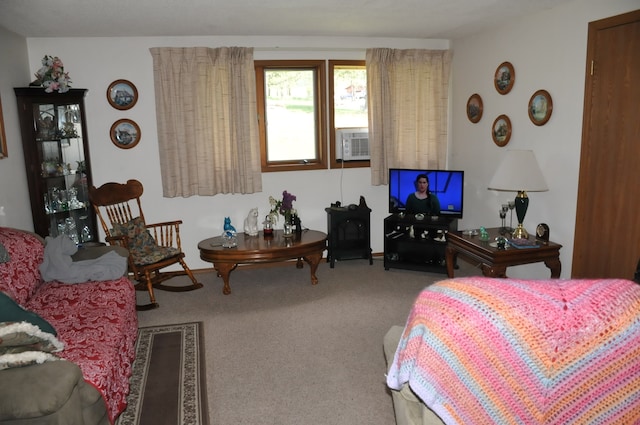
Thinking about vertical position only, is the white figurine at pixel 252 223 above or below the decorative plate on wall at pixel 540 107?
below

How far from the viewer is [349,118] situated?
5.41 meters

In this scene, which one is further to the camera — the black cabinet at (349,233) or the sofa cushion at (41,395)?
the black cabinet at (349,233)

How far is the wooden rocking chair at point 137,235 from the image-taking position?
13.7 feet

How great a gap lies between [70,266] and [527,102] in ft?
12.6

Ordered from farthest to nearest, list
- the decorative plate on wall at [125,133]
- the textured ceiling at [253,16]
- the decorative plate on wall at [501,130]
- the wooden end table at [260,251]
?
the decorative plate on wall at [125,133]
the decorative plate on wall at [501,130]
the wooden end table at [260,251]
the textured ceiling at [253,16]

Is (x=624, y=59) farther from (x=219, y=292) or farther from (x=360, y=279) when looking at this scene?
(x=219, y=292)

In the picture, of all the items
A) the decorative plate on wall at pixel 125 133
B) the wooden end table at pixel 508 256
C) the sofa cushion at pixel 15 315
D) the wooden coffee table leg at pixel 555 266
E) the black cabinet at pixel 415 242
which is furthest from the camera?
the black cabinet at pixel 415 242

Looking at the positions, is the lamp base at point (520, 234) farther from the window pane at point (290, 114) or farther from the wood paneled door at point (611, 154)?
the window pane at point (290, 114)

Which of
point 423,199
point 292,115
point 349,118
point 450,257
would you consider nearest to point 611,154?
point 450,257

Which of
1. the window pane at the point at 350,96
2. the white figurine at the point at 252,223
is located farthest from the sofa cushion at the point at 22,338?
the window pane at the point at 350,96

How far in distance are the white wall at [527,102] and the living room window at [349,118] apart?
104cm

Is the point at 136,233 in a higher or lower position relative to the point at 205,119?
lower

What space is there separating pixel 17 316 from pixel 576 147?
3.73 m

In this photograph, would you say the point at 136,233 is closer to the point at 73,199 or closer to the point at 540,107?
the point at 73,199
